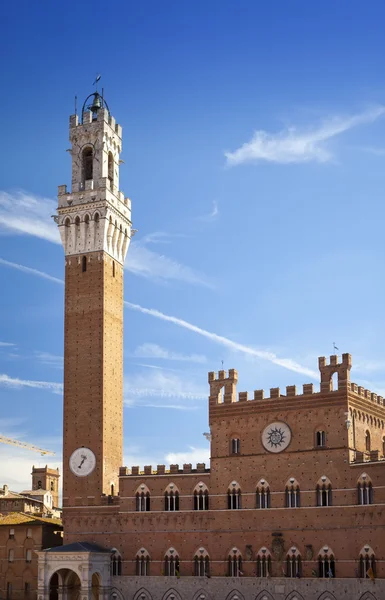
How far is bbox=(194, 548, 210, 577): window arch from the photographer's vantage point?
62844 mm

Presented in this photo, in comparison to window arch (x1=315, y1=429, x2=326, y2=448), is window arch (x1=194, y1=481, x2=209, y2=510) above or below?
below

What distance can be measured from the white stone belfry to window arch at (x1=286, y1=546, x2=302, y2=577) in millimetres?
28238

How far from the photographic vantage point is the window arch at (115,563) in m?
65.7

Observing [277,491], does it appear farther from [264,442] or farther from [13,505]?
[13,505]

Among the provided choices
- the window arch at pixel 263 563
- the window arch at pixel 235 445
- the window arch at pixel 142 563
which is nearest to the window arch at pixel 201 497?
the window arch at pixel 235 445

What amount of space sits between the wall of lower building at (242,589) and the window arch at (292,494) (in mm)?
4951

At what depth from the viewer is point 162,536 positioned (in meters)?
64.8

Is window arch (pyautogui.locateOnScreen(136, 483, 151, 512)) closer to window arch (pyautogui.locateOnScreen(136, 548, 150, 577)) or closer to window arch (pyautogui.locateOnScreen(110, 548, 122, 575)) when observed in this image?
window arch (pyautogui.locateOnScreen(136, 548, 150, 577))

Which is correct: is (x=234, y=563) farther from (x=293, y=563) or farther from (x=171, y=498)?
(x=171, y=498)

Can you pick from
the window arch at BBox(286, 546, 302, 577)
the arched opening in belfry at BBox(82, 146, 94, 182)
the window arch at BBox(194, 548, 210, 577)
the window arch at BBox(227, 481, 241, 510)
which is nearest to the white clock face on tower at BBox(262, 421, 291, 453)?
the window arch at BBox(227, 481, 241, 510)

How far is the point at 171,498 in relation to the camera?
65.4 metres

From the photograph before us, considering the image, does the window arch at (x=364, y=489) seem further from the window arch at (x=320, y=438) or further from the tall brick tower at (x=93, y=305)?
the tall brick tower at (x=93, y=305)

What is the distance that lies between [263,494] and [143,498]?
382 inches

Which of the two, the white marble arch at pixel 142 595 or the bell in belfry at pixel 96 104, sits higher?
the bell in belfry at pixel 96 104
